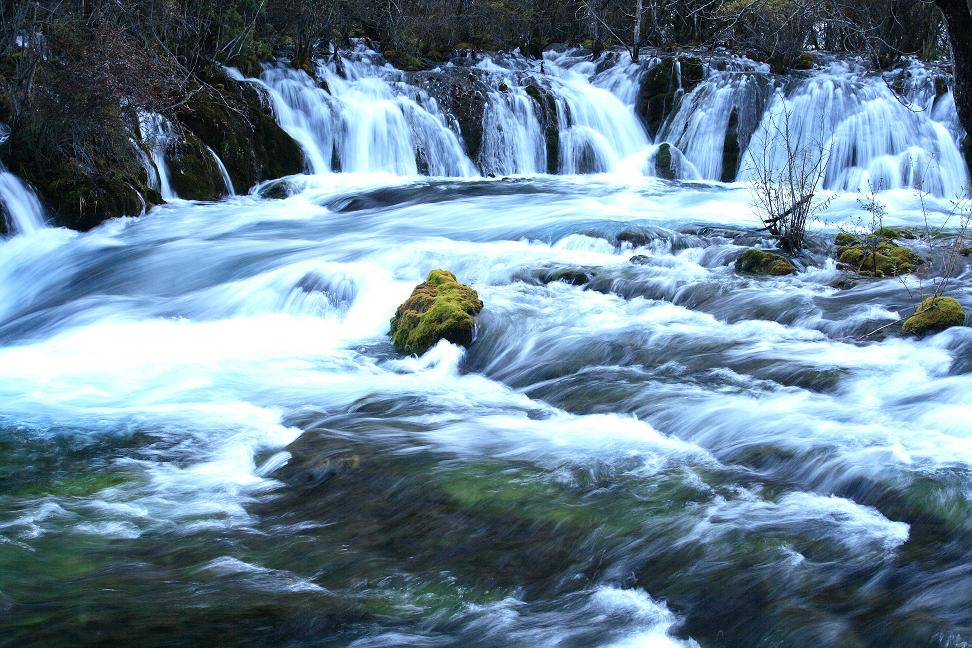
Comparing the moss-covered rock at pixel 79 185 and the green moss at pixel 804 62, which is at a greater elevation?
the green moss at pixel 804 62

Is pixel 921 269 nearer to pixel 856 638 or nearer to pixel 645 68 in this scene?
pixel 856 638

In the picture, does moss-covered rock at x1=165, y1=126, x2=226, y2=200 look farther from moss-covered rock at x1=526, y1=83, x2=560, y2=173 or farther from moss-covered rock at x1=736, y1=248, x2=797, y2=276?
moss-covered rock at x1=736, y1=248, x2=797, y2=276

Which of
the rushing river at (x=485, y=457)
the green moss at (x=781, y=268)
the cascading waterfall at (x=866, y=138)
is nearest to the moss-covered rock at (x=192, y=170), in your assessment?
the rushing river at (x=485, y=457)

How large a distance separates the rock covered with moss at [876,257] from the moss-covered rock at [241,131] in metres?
10.2

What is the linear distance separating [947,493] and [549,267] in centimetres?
651

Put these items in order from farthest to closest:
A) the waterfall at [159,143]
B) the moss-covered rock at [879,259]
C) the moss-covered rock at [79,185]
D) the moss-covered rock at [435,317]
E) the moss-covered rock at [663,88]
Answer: the moss-covered rock at [663,88] < the waterfall at [159,143] < the moss-covered rock at [79,185] < the moss-covered rock at [879,259] < the moss-covered rock at [435,317]

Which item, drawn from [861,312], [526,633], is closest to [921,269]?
[861,312]

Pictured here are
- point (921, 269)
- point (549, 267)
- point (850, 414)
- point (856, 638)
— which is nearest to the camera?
point (856, 638)

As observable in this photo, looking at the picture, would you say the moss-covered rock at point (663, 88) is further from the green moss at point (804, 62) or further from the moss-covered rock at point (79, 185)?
the moss-covered rock at point (79, 185)

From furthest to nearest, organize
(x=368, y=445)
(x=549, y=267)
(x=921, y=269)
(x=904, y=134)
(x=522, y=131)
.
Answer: (x=522, y=131) < (x=904, y=134) < (x=549, y=267) < (x=921, y=269) < (x=368, y=445)

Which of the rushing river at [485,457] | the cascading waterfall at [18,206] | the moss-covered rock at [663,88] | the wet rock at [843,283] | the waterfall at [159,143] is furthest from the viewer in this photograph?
the moss-covered rock at [663,88]

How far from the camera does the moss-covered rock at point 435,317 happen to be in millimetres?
8547

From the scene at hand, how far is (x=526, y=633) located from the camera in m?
4.01

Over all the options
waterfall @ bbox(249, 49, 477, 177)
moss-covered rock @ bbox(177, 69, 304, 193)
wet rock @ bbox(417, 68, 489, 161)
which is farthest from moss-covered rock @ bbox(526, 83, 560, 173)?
moss-covered rock @ bbox(177, 69, 304, 193)
